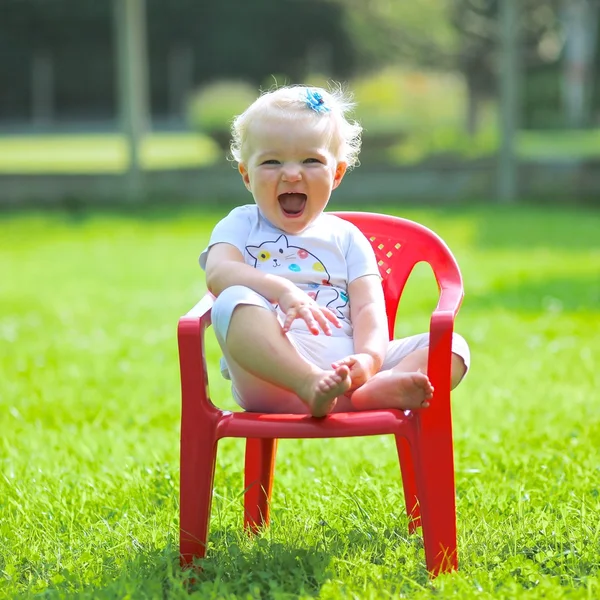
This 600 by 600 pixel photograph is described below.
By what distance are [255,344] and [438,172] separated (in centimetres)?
1084

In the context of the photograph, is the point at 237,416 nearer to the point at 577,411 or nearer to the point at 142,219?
the point at 577,411

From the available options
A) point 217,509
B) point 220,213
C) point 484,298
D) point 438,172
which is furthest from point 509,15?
point 217,509

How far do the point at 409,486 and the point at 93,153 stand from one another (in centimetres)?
1691

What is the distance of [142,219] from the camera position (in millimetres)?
11656

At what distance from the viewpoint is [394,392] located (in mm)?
2377

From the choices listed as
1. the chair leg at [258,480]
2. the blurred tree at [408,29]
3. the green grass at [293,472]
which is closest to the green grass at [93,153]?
the blurred tree at [408,29]

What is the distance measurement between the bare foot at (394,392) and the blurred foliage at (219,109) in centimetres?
1258

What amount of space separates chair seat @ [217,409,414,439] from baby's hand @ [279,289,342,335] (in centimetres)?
19

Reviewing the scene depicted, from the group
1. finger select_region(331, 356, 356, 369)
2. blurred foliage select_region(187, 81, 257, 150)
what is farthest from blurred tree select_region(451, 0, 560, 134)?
finger select_region(331, 356, 356, 369)

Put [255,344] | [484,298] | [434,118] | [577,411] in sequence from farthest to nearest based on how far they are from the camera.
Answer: [434,118] → [484,298] → [577,411] → [255,344]

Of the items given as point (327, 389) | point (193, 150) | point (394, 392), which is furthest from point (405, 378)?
point (193, 150)

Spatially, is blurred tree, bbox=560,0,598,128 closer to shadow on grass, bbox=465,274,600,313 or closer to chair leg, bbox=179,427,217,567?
shadow on grass, bbox=465,274,600,313

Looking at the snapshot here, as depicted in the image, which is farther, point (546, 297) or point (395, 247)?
point (546, 297)

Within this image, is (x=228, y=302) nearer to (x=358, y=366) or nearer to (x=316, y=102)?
(x=358, y=366)
